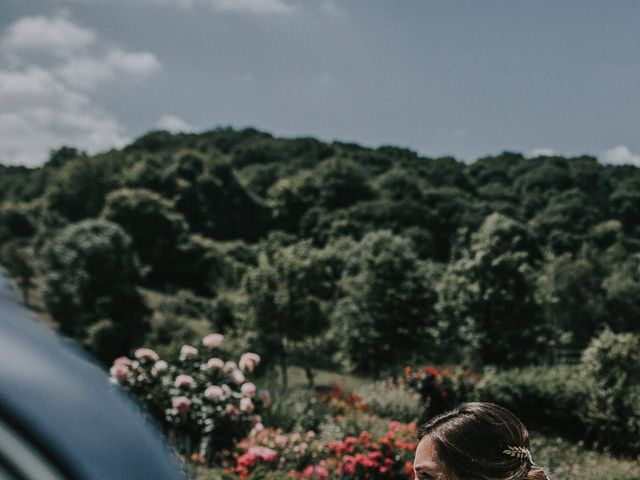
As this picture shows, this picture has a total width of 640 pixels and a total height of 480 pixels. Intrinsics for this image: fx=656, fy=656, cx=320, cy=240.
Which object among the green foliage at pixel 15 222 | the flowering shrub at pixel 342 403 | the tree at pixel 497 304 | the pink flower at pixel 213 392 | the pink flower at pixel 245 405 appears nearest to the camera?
the pink flower at pixel 213 392

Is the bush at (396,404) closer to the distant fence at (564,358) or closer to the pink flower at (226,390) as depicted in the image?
the pink flower at (226,390)

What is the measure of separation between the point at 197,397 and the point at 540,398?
36.0 feet

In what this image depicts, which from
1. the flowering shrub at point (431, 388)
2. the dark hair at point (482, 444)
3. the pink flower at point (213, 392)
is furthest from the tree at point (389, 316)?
the dark hair at point (482, 444)

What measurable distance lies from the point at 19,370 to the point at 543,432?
17.3 metres

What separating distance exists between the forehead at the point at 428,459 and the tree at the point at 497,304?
23295 millimetres

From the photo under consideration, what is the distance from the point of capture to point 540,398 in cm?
1653

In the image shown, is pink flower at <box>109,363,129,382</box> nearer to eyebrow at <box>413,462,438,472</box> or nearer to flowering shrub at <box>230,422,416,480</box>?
flowering shrub at <box>230,422,416,480</box>

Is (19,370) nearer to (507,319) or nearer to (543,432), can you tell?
(543,432)

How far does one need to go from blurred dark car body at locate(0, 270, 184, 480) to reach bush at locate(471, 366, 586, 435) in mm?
16370

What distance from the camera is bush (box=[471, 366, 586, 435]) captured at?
16.1 m

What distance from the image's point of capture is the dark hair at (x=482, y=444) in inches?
66.6

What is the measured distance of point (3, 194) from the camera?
81750mm

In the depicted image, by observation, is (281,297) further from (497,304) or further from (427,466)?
(427,466)

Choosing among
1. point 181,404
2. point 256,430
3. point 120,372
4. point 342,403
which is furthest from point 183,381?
point 342,403
